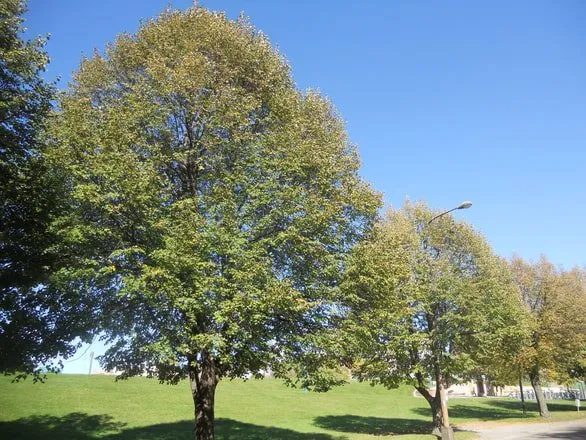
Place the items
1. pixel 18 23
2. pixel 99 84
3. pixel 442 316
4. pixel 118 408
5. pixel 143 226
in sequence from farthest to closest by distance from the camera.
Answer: pixel 118 408
pixel 442 316
pixel 99 84
pixel 18 23
pixel 143 226

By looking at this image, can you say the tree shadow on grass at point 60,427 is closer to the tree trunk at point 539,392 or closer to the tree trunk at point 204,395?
the tree trunk at point 204,395

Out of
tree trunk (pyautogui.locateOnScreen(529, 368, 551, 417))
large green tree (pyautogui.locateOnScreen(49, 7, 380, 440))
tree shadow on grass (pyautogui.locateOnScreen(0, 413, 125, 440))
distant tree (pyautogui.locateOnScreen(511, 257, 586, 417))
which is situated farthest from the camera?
tree trunk (pyautogui.locateOnScreen(529, 368, 551, 417))

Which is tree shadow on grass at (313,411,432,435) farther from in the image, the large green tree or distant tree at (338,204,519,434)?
the large green tree

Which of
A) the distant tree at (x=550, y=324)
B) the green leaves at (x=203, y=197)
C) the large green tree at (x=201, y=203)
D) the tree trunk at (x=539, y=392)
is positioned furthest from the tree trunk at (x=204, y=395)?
the tree trunk at (x=539, y=392)

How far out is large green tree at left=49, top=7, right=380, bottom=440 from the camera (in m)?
14.2

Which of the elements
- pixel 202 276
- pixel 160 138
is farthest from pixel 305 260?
pixel 160 138

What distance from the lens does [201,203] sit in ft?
56.2

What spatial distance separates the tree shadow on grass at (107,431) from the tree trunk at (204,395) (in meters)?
7.93

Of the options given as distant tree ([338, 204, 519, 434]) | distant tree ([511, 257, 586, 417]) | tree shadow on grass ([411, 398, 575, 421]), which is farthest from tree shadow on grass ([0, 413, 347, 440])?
distant tree ([511, 257, 586, 417])

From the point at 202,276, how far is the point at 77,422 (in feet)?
60.2

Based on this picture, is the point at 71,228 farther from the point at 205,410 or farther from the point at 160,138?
the point at 205,410

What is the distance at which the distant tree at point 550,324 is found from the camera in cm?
3722

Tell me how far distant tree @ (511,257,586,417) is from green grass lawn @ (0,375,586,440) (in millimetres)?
4450

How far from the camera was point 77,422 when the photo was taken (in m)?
25.9
